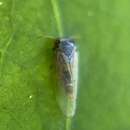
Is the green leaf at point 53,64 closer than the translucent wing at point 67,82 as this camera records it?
Yes

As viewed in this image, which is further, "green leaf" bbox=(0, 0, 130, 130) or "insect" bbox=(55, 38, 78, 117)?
"insect" bbox=(55, 38, 78, 117)

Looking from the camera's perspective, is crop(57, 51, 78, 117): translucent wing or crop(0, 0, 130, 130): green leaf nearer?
crop(0, 0, 130, 130): green leaf

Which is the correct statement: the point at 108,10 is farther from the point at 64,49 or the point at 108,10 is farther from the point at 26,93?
the point at 26,93

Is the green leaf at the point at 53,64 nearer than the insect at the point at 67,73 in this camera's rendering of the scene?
Yes

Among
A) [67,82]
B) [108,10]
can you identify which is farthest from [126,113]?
[108,10]
